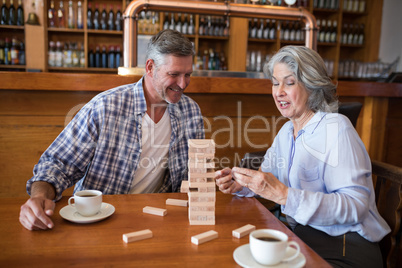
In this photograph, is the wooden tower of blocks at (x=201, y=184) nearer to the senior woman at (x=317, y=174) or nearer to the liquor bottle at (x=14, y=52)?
the senior woman at (x=317, y=174)

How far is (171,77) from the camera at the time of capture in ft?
5.29

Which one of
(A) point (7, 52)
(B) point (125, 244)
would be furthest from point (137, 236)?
(A) point (7, 52)

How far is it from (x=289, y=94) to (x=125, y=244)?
0.87 metres

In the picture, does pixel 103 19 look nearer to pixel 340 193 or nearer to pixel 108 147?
pixel 108 147

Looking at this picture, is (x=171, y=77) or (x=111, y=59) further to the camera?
(x=111, y=59)

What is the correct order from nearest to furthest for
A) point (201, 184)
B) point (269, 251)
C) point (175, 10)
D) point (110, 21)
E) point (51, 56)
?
point (269, 251)
point (201, 184)
point (175, 10)
point (51, 56)
point (110, 21)

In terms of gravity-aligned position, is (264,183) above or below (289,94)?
below

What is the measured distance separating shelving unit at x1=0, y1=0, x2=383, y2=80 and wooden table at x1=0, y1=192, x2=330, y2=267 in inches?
131

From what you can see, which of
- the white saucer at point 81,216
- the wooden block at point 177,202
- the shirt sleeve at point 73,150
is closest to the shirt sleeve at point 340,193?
the wooden block at point 177,202

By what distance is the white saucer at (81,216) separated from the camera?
3.28ft

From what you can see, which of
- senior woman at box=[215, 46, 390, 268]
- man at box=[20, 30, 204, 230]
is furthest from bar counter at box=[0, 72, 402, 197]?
senior woman at box=[215, 46, 390, 268]

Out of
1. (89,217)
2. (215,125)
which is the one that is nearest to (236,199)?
(89,217)

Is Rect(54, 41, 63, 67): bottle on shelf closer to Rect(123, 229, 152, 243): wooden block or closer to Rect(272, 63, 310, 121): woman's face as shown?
Rect(272, 63, 310, 121): woman's face

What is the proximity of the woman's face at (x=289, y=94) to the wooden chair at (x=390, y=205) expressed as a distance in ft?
1.28
